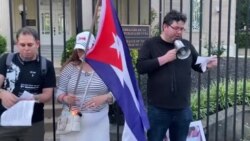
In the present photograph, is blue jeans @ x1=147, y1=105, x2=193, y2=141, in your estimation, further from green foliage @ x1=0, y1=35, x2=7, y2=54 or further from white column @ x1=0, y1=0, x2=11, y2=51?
white column @ x1=0, y1=0, x2=11, y2=51

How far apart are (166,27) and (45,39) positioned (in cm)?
1064

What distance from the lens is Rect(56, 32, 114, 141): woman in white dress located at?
361cm

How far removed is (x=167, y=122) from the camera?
404 cm

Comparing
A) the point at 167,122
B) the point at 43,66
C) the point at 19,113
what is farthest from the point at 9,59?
the point at 167,122

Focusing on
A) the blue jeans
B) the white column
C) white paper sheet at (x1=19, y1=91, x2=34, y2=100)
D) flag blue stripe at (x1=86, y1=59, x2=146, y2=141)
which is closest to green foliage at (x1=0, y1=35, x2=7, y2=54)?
the white column

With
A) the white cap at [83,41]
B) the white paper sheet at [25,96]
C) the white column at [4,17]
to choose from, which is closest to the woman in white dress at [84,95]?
the white cap at [83,41]

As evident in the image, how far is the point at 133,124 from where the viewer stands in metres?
3.54

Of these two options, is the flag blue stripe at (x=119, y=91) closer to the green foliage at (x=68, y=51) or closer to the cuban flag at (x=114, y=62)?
the cuban flag at (x=114, y=62)

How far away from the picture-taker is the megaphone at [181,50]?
3.80 m

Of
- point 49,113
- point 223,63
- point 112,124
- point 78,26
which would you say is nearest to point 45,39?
point 223,63

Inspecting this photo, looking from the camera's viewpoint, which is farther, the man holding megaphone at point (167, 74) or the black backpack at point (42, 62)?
the man holding megaphone at point (167, 74)

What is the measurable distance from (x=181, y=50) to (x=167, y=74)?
27 centimetres

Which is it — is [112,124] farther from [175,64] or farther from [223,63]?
[223,63]

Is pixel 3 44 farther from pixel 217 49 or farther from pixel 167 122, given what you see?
pixel 167 122
